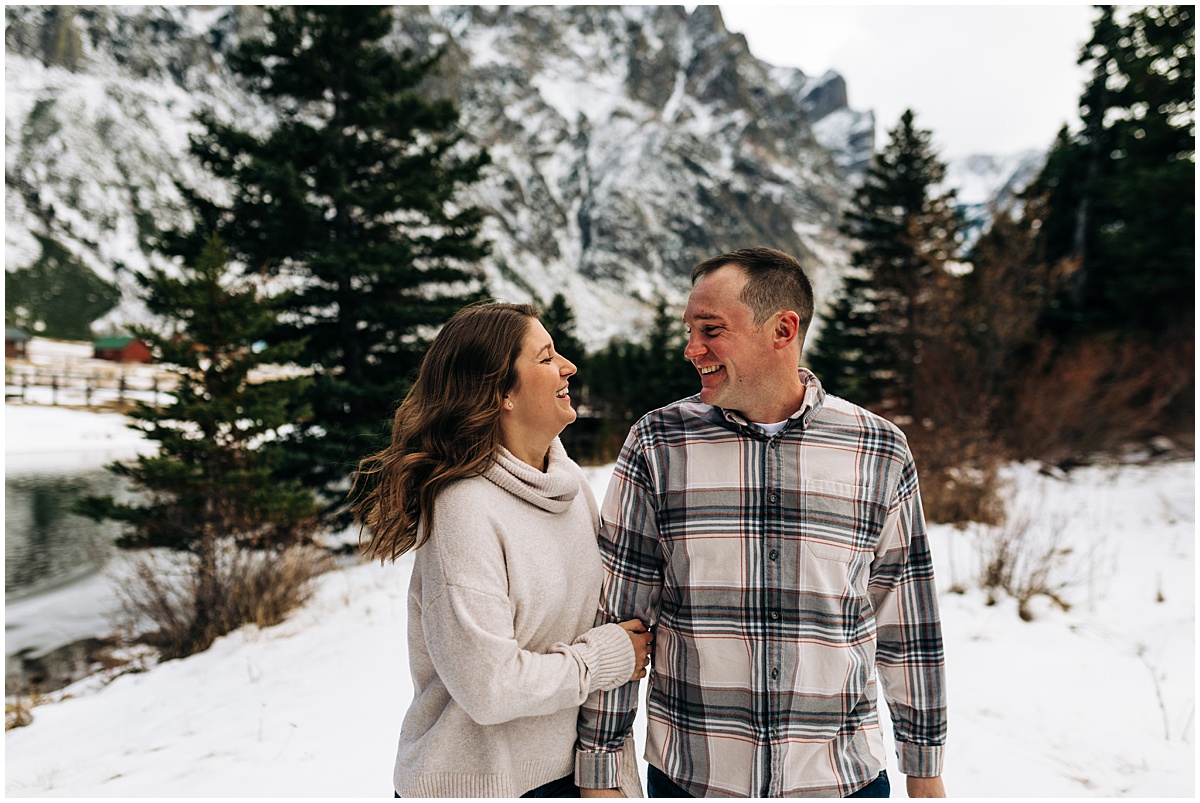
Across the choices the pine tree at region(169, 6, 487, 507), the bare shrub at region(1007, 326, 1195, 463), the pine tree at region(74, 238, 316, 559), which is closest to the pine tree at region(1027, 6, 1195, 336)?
the bare shrub at region(1007, 326, 1195, 463)

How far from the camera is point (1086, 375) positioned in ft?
46.6

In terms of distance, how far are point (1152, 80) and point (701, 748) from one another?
65.9 feet

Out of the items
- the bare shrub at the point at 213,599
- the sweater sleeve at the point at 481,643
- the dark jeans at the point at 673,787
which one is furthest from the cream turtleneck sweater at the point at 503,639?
the bare shrub at the point at 213,599

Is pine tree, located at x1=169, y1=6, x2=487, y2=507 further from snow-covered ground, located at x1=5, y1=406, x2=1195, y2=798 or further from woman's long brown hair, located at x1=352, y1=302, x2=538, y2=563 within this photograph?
woman's long brown hair, located at x1=352, y1=302, x2=538, y2=563

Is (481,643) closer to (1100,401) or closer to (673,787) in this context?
(673,787)

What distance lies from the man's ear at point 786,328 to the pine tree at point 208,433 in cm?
764

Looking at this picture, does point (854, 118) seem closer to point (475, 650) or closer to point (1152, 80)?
point (1152, 80)

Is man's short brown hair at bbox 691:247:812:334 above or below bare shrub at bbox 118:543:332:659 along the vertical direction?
above

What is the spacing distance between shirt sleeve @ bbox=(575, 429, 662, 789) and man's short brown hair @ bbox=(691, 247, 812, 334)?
21.0 inches

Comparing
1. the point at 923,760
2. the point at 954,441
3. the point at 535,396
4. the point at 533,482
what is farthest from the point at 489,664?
the point at 954,441

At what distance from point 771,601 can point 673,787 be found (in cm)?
63

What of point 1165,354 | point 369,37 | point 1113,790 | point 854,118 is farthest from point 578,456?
point 854,118

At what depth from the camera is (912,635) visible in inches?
75.4

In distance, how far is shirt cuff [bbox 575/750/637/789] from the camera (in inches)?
69.7
